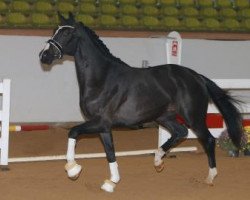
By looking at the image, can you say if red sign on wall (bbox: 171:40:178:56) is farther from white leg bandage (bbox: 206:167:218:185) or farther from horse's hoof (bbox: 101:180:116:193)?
horse's hoof (bbox: 101:180:116:193)

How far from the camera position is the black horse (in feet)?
20.1

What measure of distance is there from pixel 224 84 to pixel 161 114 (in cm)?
208

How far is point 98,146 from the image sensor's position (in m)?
8.91

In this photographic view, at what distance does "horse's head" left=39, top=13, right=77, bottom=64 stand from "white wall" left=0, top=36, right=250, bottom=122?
13.5ft

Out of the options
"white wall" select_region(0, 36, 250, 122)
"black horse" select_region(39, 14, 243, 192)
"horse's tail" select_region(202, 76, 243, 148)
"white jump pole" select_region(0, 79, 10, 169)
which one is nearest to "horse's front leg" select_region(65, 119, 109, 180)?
"black horse" select_region(39, 14, 243, 192)

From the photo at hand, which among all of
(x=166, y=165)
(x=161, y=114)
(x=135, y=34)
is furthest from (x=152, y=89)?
(x=135, y=34)

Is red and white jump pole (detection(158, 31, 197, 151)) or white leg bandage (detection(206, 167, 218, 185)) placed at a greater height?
red and white jump pole (detection(158, 31, 197, 151))

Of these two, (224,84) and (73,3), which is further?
(73,3)

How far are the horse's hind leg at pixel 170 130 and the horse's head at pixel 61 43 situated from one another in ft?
4.99

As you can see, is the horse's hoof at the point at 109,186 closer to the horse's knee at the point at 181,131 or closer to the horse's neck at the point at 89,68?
the horse's neck at the point at 89,68

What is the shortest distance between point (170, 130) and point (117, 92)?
3.75 ft

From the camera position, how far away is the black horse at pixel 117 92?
614cm

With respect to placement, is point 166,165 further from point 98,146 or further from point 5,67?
point 5,67

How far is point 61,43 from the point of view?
243 inches
